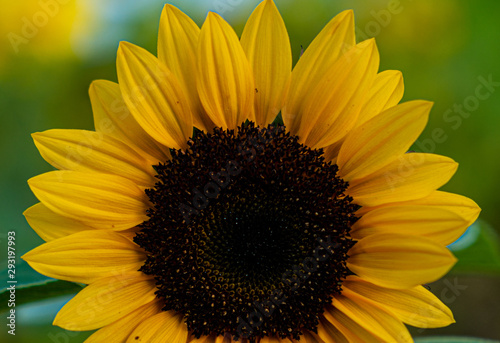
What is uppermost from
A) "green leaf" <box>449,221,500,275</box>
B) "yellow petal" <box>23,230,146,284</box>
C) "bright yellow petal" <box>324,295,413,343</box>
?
"yellow petal" <box>23,230,146,284</box>

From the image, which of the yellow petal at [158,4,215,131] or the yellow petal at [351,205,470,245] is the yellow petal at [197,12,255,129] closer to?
the yellow petal at [158,4,215,131]

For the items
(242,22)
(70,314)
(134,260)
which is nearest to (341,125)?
(134,260)

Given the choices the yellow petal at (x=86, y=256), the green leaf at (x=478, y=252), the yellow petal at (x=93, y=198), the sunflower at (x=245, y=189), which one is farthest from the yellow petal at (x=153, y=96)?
the green leaf at (x=478, y=252)

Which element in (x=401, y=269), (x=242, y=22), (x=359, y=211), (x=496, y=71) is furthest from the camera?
(x=496, y=71)

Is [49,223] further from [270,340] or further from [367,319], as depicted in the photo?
[367,319]

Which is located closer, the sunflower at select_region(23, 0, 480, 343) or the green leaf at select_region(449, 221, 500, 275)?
the sunflower at select_region(23, 0, 480, 343)

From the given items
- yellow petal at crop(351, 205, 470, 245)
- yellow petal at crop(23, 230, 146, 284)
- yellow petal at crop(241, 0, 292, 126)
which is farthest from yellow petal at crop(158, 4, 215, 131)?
yellow petal at crop(351, 205, 470, 245)

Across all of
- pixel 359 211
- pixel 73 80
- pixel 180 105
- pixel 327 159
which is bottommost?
pixel 359 211

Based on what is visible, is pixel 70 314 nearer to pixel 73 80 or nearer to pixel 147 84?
pixel 147 84
